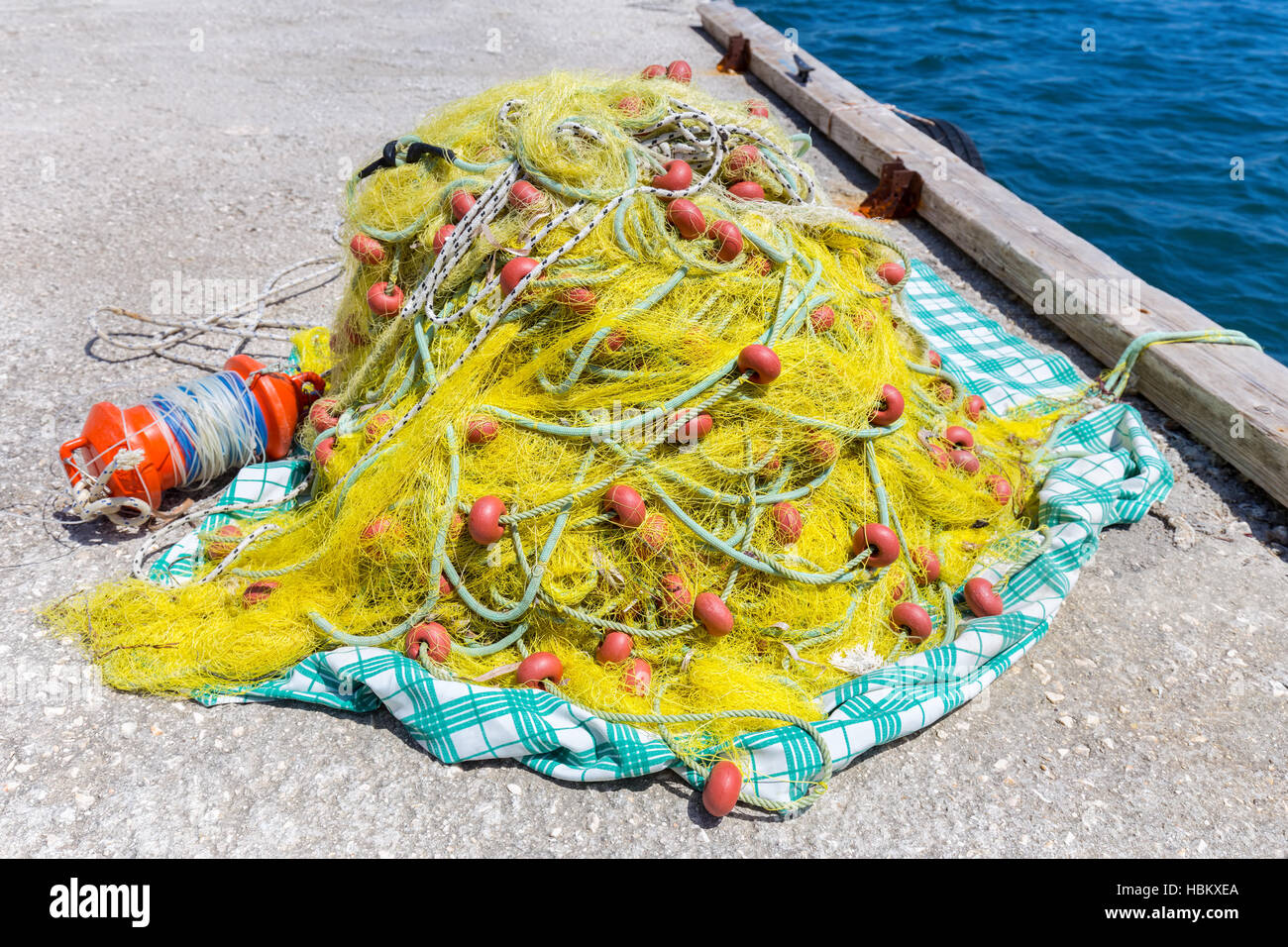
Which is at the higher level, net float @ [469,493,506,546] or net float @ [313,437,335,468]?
net float @ [469,493,506,546]

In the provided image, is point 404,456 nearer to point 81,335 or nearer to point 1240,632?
point 81,335

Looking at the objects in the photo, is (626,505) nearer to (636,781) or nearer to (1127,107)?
Answer: (636,781)

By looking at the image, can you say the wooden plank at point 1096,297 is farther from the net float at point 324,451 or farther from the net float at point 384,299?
the net float at point 324,451

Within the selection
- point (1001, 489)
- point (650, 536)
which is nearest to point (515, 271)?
point (650, 536)

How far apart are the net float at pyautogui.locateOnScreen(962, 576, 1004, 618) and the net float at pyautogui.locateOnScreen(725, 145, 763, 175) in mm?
1728

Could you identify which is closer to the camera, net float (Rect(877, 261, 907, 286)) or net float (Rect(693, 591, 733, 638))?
net float (Rect(693, 591, 733, 638))

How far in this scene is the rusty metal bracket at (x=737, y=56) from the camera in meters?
8.48

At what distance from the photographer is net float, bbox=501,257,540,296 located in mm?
2742

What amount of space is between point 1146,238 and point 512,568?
23.9 ft

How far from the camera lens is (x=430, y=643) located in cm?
261

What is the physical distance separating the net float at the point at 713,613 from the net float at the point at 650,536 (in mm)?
205

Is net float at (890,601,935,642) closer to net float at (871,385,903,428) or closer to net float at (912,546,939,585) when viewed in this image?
net float at (912,546,939,585)

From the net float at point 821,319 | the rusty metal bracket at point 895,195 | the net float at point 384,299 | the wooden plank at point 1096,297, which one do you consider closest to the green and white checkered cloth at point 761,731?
the wooden plank at point 1096,297

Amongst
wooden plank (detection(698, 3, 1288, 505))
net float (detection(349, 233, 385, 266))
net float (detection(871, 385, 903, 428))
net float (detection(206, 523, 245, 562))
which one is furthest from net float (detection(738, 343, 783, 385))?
wooden plank (detection(698, 3, 1288, 505))
